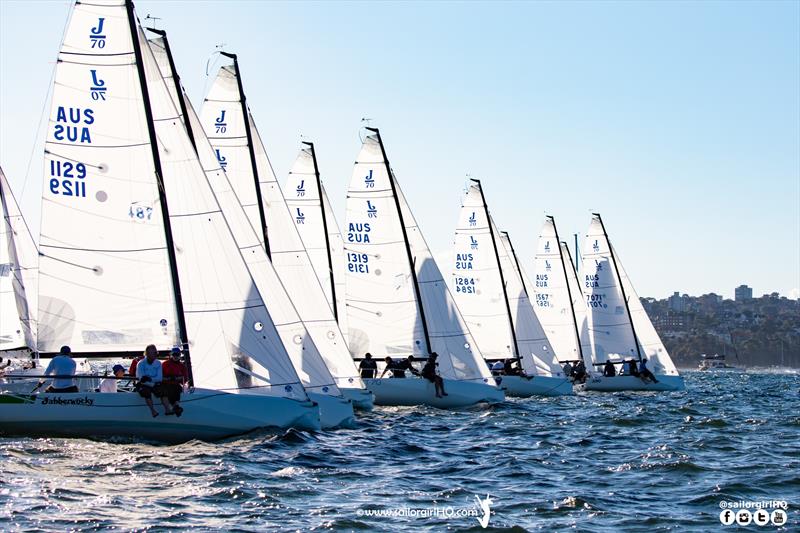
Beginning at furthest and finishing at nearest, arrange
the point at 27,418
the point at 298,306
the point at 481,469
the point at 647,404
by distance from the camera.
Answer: the point at 647,404 → the point at 298,306 → the point at 27,418 → the point at 481,469

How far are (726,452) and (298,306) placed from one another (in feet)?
38.8

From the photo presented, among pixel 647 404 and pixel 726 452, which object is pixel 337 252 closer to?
pixel 647 404

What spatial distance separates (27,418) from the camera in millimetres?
16531

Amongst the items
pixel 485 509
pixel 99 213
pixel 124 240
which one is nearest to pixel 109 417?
pixel 124 240

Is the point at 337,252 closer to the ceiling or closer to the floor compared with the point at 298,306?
closer to the ceiling

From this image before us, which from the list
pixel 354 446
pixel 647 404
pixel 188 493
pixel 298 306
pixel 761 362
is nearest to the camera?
pixel 188 493

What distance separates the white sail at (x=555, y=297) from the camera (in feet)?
158

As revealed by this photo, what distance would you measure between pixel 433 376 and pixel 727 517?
17.1 metres

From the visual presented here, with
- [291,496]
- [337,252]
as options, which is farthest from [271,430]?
[337,252]

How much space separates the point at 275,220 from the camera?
90.3ft

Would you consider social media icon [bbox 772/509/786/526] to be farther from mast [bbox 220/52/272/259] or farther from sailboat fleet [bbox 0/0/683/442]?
mast [bbox 220/52/272/259]

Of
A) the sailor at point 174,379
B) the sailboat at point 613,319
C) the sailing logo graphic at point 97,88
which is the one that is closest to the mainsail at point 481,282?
the sailboat at point 613,319

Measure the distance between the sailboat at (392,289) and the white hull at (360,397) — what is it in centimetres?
489

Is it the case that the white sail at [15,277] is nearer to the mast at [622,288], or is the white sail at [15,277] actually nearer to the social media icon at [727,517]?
the social media icon at [727,517]
